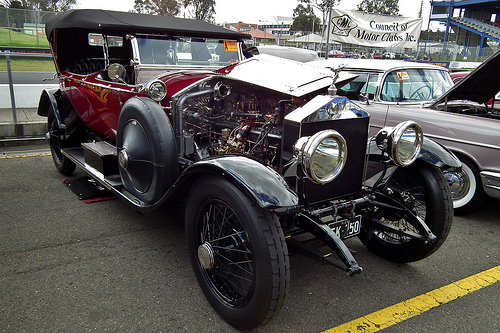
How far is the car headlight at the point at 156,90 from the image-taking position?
2992 mm

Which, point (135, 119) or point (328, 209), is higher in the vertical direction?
point (135, 119)

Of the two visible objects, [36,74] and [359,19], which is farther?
[36,74]

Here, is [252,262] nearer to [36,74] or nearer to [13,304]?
[13,304]

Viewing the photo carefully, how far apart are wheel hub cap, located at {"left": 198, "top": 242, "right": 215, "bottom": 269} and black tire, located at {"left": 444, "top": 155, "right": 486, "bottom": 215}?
313 cm

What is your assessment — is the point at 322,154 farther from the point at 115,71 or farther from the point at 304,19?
the point at 304,19

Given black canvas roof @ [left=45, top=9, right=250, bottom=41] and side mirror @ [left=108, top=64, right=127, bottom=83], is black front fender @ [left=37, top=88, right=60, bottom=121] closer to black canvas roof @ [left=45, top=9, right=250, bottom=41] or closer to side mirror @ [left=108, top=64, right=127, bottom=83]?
black canvas roof @ [left=45, top=9, right=250, bottom=41]

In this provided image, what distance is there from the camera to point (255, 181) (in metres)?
2.00

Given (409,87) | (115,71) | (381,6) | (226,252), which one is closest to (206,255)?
(226,252)

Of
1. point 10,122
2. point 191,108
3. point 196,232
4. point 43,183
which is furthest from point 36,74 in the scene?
point 196,232

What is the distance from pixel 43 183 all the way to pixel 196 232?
9.97ft

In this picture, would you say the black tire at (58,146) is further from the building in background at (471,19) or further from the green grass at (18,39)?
the building in background at (471,19)

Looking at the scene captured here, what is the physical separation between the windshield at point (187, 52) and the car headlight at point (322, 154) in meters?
2.18

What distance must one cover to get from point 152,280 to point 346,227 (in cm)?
141

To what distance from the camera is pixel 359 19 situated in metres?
11.7
